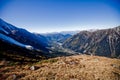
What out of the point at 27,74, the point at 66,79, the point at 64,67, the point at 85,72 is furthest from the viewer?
the point at 64,67

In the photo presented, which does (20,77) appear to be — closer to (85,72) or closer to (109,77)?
(85,72)

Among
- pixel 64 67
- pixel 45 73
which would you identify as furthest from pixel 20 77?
pixel 64 67

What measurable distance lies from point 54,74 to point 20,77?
579 cm

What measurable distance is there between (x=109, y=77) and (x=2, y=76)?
1795 cm

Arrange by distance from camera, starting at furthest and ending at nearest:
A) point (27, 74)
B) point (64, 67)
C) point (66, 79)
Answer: point (64, 67) < point (27, 74) < point (66, 79)

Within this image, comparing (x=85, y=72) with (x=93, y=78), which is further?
(x=85, y=72)

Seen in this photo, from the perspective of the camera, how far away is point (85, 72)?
1167 inches

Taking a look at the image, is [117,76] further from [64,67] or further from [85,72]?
[64,67]

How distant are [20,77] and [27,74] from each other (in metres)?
1.61

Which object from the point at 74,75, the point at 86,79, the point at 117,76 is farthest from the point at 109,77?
the point at 74,75

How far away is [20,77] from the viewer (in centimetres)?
2633

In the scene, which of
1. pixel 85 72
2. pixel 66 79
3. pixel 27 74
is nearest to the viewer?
pixel 66 79

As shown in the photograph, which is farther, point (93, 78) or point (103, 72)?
point (103, 72)

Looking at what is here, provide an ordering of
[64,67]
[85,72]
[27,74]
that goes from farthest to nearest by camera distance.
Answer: [64,67] → [85,72] → [27,74]
